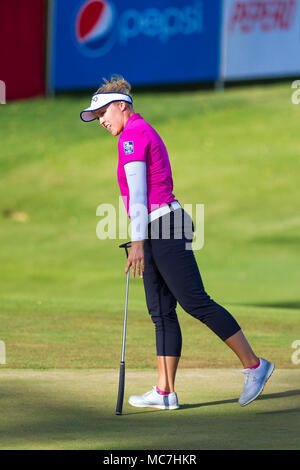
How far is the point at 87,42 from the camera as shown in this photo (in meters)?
26.5

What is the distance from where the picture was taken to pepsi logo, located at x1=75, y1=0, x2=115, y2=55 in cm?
2644

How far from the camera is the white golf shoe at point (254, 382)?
20.2 ft

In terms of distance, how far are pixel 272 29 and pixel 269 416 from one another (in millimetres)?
21164

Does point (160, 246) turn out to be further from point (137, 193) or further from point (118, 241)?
point (118, 241)

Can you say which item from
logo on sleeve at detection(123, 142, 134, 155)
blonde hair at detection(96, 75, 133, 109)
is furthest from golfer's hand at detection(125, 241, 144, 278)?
blonde hair at detection(96, 75, 133, 109)

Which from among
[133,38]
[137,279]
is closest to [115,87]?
[137,279]

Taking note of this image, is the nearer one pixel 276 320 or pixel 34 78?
pixel 276 320

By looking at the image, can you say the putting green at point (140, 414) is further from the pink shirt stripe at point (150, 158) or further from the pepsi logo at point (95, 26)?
the pepsi logo at point (95, 26)

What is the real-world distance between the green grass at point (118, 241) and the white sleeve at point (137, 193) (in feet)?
6.62

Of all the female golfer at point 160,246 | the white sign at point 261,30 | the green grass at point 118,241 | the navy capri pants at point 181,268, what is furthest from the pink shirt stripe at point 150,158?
the white sign at point 261,30

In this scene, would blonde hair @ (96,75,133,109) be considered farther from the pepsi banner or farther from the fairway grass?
the pepsi banner
